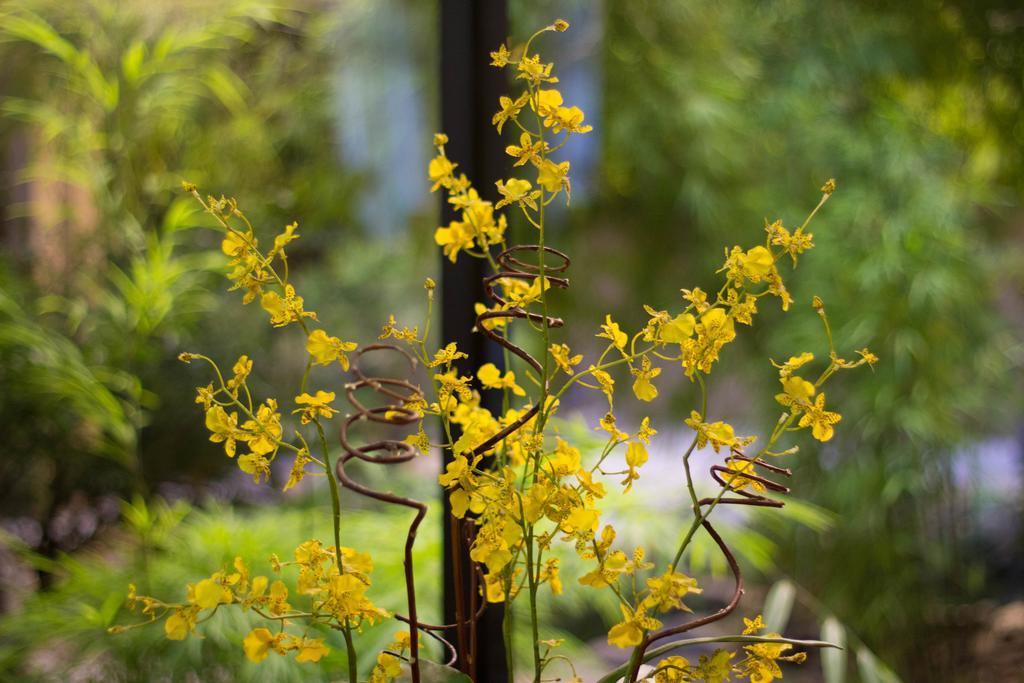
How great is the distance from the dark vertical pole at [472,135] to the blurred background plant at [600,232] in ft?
1.45

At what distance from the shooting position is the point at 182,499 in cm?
170

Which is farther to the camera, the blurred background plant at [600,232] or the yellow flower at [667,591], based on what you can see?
the blurred background plant at [600,232]

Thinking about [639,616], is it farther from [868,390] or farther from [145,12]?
[145,12]

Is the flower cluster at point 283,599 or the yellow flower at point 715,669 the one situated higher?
the flower cluster at point 283,599

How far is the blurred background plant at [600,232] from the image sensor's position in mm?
1427

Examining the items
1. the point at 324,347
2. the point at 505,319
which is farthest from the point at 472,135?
the point at 324,347

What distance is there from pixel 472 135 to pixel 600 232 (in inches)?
27.1

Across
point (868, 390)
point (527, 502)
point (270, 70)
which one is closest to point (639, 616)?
point (527, 502)

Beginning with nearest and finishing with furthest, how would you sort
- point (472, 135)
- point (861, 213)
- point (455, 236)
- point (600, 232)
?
point (455, 236), point (472, 135), point (861, 213), point (600, 232)

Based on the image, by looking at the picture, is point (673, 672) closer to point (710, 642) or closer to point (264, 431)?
point (710, 642)

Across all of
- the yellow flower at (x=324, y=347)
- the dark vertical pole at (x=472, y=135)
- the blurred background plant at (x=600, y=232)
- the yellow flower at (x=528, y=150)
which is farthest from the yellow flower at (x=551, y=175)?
the blurred background plant at (x=600, y=232)

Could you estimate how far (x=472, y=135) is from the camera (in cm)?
100

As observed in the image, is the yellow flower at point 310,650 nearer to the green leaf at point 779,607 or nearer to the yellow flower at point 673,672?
the yellow flower at point 673,672

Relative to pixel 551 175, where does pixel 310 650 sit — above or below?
below
